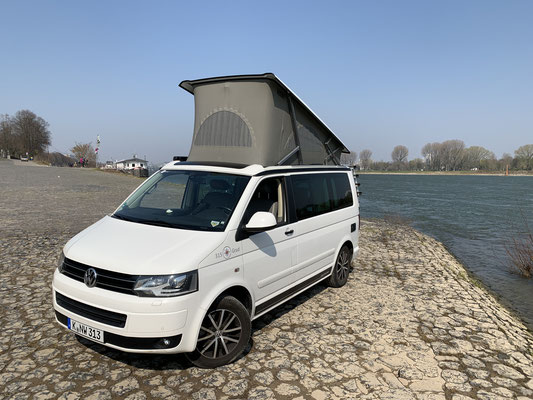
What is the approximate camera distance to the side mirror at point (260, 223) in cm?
368

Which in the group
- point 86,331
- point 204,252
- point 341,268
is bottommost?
point 341,268

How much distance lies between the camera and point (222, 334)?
11.7ft

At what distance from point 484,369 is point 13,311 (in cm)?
568

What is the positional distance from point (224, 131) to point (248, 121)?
0.40m

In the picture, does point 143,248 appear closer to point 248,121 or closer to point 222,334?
point 222,334

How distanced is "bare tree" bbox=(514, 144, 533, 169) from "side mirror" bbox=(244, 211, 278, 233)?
169884 millimetres

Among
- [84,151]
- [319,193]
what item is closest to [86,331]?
[319,193]

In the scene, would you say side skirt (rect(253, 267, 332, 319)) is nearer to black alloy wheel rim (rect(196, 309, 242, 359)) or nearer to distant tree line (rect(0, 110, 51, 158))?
black alloy wheel rim (rect(196, 309, 242, 359))

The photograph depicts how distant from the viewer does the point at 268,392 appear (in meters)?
3.30

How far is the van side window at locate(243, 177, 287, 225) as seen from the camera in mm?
4102

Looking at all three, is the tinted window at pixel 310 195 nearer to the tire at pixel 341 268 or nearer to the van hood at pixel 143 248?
the tire at pixel 341 268

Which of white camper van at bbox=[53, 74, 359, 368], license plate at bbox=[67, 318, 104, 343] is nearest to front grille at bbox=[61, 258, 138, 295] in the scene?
white camper van at bbox=[53, 74, 359, 368]

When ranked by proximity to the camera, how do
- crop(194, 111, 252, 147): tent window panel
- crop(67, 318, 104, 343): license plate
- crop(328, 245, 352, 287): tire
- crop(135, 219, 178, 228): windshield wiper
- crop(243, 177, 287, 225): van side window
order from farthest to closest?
crop(328, 245, 352, 287): tire → crop(194, 111, 252, 147): tent window panel → crop(243, 177, 287, 225): van side window → crop(135, 219, 178, 228): windshield wiper → crop(67, 318, 104, 343): license plate

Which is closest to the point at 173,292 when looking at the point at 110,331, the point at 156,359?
the point at 110,331
